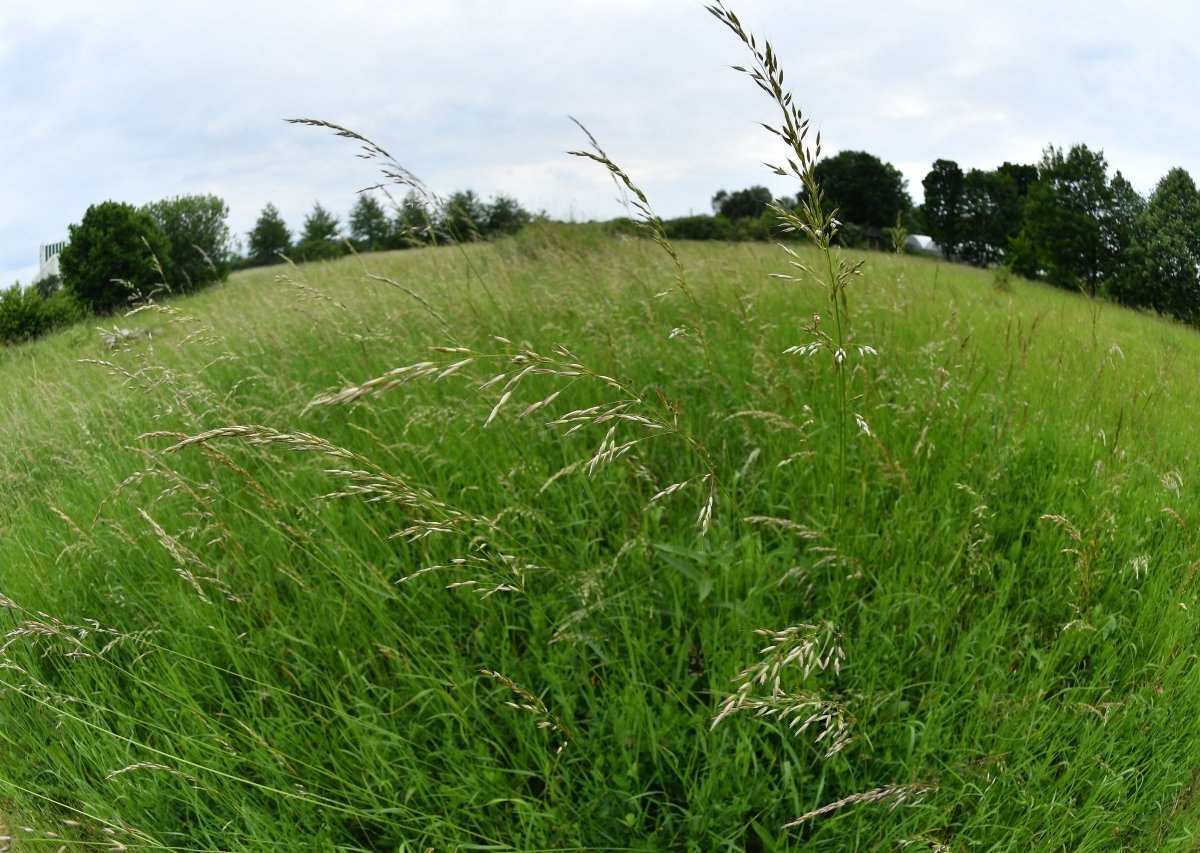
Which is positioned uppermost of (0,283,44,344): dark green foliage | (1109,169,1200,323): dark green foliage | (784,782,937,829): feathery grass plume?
(0,283,44,344): dark green foliage

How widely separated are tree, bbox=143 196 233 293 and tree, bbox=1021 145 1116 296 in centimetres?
1791

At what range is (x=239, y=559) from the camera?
2.67 meters

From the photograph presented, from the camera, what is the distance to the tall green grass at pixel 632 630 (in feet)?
6.18

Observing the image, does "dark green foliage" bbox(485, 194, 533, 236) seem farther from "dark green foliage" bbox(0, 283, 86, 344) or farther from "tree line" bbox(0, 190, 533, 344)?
"dark green foliage" bbox(0, 283, 86, 344)

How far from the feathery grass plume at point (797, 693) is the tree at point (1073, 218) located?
35.7 feet

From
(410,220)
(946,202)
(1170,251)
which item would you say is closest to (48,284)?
(410,220)

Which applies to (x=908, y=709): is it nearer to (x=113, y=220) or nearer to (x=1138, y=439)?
(x=1138, y=439)

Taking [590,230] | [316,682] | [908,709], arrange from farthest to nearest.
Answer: [590,230], [316,682], [908,709]

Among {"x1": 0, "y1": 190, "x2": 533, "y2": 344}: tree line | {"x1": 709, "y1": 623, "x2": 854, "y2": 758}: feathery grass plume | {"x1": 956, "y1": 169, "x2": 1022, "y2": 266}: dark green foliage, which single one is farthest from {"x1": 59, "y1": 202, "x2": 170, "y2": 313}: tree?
{"x1": 956, "y1": 169, "x2": 1022, "y2": 266}: dark green foliage

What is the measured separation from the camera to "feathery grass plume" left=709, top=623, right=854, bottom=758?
1.59 m

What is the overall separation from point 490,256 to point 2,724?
6289mm

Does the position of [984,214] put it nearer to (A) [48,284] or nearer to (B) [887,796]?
(B) [887,796]

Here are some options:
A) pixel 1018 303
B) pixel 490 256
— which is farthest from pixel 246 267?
pixel 1018 303

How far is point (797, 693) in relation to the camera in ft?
5.74
